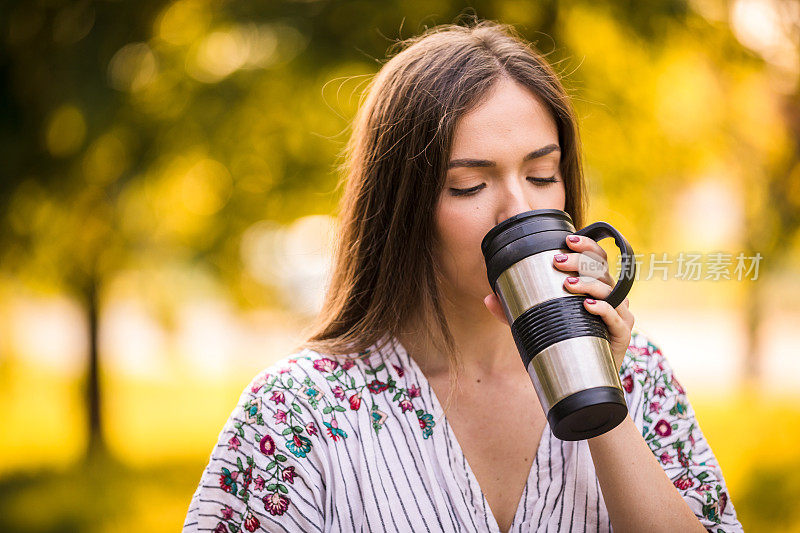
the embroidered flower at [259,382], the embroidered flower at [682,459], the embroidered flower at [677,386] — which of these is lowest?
the embroidered flower at [682,459]

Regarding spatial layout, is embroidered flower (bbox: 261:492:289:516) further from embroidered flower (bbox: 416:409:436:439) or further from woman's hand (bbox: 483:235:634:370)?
woman's hand (bbox: 483:235:634:370)

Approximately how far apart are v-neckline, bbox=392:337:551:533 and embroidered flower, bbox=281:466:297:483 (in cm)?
42

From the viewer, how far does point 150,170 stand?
592 centimetres

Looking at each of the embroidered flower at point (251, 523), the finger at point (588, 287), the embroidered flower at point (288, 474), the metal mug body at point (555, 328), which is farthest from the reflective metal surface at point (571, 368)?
the embroidered flower at point (251, 523)

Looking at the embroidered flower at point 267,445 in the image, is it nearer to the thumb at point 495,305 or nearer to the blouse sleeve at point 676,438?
the thumb at point 495,305

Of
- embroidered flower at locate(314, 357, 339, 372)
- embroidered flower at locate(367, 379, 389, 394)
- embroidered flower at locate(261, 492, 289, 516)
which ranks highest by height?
embroidered flower at locate(314, 357, 339, 372)

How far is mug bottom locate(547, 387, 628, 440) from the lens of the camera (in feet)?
5.10

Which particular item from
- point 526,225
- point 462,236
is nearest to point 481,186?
point 462,236

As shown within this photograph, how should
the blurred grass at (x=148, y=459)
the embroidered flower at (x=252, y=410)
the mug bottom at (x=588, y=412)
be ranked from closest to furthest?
the mug bottom at (x=588, y=412), the embroidered flower at (x=252, y=410), the blurred grass at (x=148, y=459)

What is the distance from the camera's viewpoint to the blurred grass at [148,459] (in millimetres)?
6156

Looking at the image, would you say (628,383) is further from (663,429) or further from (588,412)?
(588,412)

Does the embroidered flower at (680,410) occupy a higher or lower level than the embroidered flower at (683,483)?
higher

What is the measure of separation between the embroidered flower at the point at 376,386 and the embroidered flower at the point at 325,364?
0.12 metres

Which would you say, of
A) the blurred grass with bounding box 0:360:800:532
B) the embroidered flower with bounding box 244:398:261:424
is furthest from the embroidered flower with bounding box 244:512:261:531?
the blurred grass with bounding box 0:360:800:532
